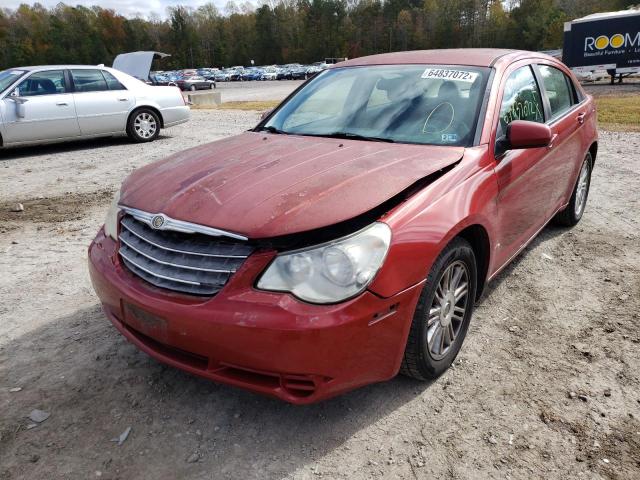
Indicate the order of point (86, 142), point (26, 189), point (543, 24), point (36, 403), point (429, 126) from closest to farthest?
1. point (36, 403)
2. point (429, 126)
3. point (26, 189)
4. point (86, 142)
5. point (543, 24)

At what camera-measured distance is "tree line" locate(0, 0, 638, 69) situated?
9825cm

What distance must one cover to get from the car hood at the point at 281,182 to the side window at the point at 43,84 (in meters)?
7.17

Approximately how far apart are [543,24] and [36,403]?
90285mm

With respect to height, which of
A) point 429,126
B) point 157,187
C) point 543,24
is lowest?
point 157,187

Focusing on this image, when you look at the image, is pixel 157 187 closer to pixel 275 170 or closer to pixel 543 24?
pixel 275 170

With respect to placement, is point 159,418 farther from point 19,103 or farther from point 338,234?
point 19,103

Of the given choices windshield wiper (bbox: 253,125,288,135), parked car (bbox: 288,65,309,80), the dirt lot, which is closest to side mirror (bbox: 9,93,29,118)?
the dirt lot

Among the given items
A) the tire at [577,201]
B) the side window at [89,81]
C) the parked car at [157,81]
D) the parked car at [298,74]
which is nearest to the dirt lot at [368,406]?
the tire at [577,201]

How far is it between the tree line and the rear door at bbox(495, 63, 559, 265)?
97.0m

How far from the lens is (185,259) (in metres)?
2.30

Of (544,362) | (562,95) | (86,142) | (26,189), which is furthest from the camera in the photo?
(86,142)

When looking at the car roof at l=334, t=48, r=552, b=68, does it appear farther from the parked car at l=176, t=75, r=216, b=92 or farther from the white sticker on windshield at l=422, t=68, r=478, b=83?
the parked car at l=176, t=75, r=216, b=92

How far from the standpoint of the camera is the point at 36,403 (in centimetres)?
265

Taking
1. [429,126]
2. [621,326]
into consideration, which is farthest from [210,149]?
[621,326]
